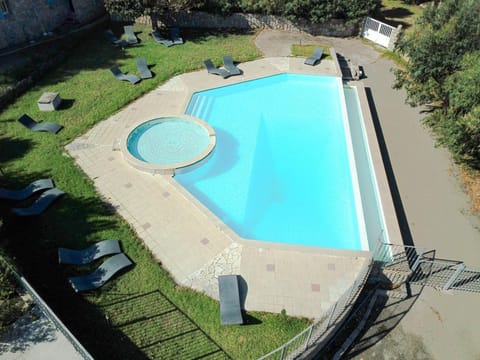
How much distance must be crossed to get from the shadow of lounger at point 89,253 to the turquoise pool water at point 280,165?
4032 millimetres

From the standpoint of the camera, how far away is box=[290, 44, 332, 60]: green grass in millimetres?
24419

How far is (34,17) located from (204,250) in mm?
21671

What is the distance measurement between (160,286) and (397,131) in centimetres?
1411

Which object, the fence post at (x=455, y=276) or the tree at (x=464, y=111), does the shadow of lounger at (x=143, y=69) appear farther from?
the fence post at (x=455, y=276)

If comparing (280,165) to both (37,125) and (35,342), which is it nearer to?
(35,342)

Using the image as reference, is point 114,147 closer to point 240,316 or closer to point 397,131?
point 240,316

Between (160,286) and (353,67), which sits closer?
(160,286)

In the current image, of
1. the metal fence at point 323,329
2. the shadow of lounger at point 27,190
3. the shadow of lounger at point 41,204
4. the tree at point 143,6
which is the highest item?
the tree at point 143,6

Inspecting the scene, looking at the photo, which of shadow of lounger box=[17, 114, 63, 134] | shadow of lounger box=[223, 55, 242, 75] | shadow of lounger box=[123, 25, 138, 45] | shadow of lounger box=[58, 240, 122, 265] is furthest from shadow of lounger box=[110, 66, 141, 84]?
shadow of lounger box=[58, 240, 122, 265]

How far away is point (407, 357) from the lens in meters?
10.3

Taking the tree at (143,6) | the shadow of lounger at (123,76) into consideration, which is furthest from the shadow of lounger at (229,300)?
the tree at (143,6)

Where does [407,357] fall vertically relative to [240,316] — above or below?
below

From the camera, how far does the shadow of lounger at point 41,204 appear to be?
1286 centimetres

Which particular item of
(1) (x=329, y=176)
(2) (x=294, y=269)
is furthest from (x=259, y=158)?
(2) (x=294, y=269)
